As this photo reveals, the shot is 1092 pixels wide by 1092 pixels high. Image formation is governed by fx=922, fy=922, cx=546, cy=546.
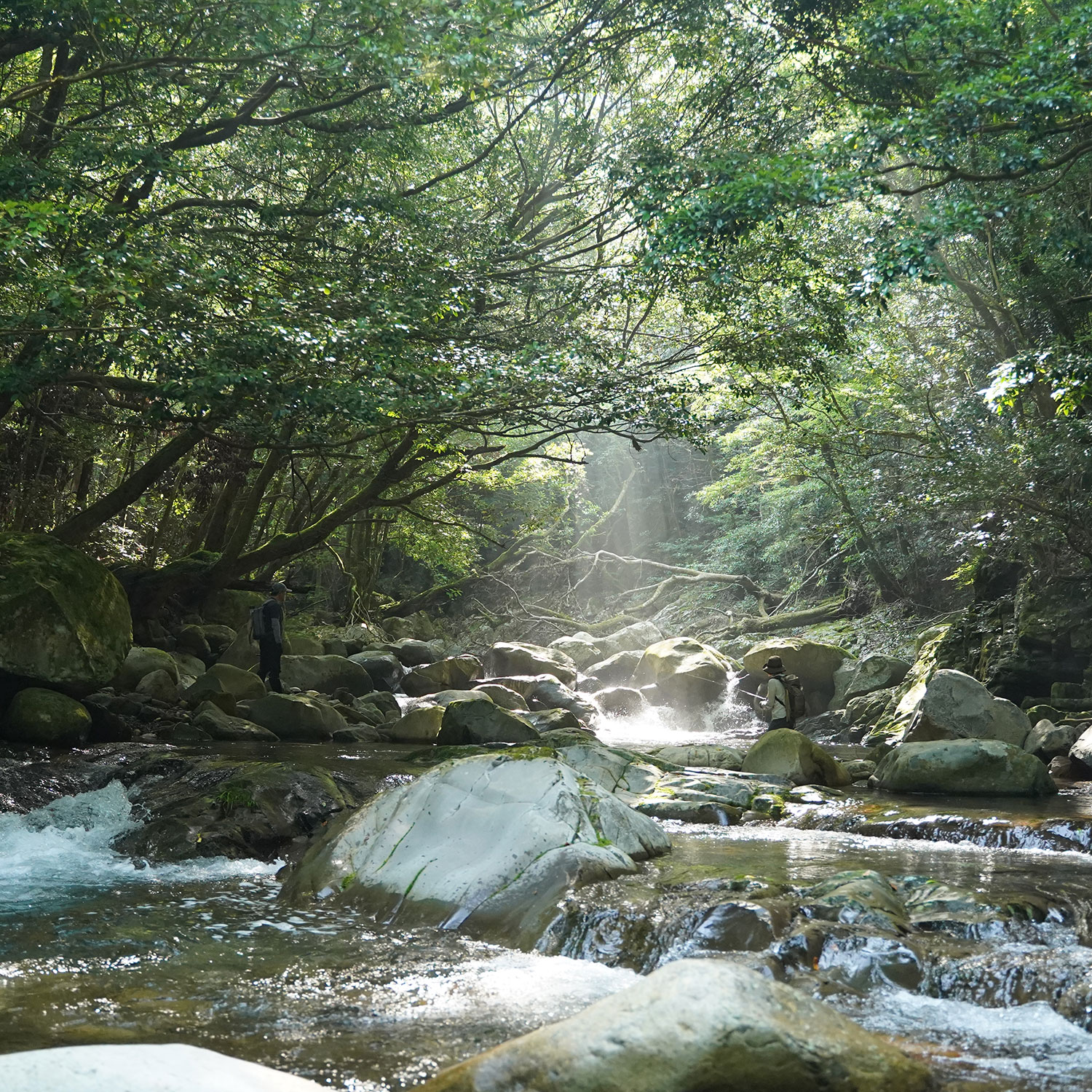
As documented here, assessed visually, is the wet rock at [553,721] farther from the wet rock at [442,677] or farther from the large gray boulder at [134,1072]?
the large gray boulder at [134,1072]

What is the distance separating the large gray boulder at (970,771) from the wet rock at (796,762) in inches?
22.5

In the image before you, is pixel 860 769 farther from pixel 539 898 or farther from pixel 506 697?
pixel 506 697

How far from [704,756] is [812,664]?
7.31 m

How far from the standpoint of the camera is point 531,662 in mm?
19859

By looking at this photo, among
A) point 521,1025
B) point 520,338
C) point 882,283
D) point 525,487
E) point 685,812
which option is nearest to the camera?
point 521,1025

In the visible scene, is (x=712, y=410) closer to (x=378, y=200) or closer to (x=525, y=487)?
(x=378, y=200)

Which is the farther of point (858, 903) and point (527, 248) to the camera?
point (527, 248)

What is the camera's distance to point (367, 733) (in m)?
12.2

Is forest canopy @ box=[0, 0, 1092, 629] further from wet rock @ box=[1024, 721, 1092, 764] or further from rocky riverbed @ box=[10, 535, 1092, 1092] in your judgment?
rocky riverbed @ box=[10, 535, 1092, 1092]

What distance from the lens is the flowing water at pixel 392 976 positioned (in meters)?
3.35

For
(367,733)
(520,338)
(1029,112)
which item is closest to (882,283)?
(1029,112)

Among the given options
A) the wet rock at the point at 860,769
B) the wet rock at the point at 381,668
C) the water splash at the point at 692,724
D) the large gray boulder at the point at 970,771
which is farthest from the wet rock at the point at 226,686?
the large gray boulder at the point at 970,771

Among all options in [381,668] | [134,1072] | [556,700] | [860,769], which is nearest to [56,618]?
[134,1072]

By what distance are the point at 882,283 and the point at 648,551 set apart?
2787 centimetres
